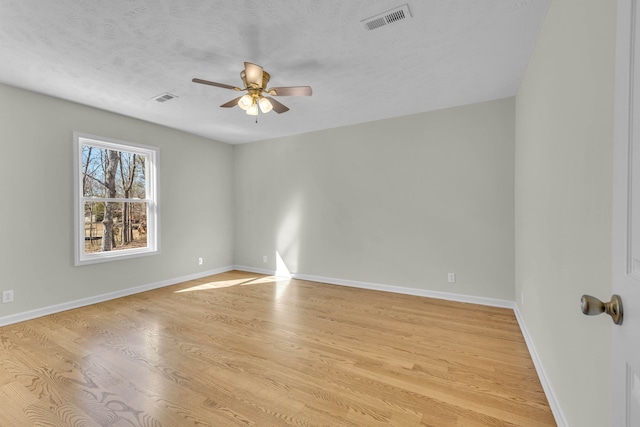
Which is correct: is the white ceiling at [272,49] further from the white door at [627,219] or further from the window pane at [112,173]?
the white door at [627,219]

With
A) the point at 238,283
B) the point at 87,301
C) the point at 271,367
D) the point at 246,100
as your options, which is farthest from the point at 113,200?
the point at 271,367

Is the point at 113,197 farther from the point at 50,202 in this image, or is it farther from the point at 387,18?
the point at 387,18

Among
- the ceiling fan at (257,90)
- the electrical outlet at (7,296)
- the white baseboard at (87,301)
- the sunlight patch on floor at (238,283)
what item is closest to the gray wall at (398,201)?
the sunlight patch on floor at (238,283)

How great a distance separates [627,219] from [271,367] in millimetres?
2233

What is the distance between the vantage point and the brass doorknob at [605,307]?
26.4 inches

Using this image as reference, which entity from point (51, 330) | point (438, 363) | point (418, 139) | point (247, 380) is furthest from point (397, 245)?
point (51, 330)

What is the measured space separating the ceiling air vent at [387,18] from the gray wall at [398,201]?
2.06 metres

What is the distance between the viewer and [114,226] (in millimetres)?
4082

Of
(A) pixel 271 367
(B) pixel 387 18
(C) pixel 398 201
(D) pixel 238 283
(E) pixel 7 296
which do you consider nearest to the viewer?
(B) pixel 387 18

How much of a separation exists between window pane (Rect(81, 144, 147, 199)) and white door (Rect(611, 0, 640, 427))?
488 centimetres

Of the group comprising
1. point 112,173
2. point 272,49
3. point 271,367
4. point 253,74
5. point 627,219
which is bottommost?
point 271,367

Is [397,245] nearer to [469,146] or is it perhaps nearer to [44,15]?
[469,146]

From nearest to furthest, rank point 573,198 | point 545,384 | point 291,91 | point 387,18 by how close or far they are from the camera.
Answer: point 573,198, point 545,384, point 387,18, point 291,91

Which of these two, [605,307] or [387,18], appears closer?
[605,307]
